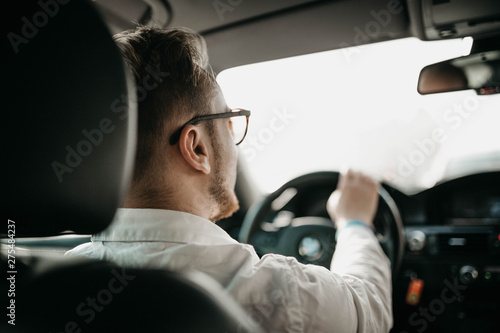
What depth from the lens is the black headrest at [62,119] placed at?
0.81m

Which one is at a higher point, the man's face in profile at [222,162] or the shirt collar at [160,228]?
the man's face in profile at [222,162]

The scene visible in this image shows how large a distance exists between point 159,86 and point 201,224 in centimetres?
41

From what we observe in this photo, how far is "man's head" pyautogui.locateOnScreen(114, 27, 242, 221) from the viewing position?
123 cm

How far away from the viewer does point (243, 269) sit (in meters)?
1.10

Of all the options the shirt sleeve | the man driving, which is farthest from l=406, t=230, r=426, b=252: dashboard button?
the shirt sleeve

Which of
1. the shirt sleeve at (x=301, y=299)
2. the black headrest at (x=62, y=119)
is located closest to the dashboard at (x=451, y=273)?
the shirt sleeve at (x=301, y=299)

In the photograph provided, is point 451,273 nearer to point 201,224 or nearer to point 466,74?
point 466,74

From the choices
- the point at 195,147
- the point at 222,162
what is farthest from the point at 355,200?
the point at 195,147

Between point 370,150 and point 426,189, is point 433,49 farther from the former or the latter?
point 426,189

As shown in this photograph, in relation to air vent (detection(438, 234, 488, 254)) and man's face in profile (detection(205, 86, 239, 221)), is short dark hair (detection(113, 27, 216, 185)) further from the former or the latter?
air vent (detection(438, 234, 488, 254))

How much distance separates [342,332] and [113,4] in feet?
5.83

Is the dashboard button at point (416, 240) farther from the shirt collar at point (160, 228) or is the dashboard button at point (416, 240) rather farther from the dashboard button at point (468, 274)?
the shirt collar at point (160, 228)

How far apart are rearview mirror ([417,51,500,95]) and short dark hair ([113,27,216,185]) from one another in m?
1.20

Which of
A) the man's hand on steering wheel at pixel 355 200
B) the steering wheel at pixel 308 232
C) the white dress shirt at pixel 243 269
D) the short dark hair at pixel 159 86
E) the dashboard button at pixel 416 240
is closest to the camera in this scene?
the white dress shirt at pixel 243 269
